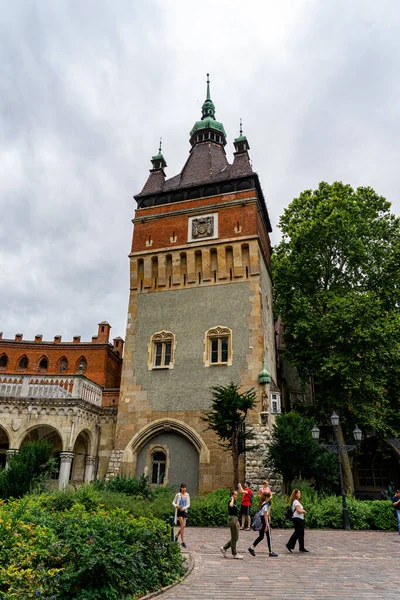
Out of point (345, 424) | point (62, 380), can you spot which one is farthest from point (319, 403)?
point (62, 380)

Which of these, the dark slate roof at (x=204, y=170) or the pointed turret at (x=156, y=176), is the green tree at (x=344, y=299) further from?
the pointed turret at (x=156, y=176)

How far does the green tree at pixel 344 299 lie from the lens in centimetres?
2283

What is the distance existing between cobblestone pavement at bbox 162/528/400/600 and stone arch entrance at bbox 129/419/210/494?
8279 millimetres

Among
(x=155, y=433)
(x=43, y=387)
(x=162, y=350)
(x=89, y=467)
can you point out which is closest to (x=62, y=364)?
(x=89, y=467)

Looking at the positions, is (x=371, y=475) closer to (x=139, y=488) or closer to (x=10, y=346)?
(x=139, y=488)

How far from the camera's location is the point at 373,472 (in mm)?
29359

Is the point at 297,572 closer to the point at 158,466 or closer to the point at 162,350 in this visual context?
the point at 158,466

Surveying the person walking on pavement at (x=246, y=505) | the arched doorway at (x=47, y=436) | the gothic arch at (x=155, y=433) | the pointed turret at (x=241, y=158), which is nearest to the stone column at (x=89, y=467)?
the arched doorway at (x=47, y=436)

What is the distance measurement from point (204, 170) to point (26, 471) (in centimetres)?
2094

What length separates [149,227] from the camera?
27312 mm

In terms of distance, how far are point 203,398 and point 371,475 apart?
1479 cm

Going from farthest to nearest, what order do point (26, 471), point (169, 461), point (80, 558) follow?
point (169, 461) → point (26, 471) → point (80, 558)

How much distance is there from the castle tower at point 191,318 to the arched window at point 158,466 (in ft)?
0.16

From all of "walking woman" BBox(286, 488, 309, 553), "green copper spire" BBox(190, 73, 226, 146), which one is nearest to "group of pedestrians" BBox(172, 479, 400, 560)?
"walking woman" BBox(286, 488, 309, 553)
